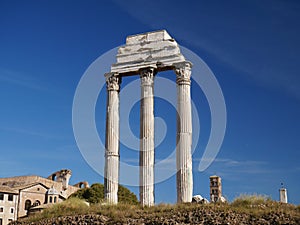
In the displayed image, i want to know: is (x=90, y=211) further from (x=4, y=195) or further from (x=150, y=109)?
(x=4, y=195)

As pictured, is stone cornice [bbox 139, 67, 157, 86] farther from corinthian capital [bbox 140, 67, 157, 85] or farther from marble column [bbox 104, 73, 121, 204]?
marble column [bbox 104, 73, 121, 204]

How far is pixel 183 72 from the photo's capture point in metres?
27.7

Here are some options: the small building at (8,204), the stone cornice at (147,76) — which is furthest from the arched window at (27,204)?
the stone cornice at (147,76)

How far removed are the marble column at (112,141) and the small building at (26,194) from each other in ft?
112

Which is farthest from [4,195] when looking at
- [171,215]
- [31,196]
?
[171,215]

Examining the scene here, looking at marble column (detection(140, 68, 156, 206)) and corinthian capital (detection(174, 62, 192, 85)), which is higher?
corinthian capital (detection(174, 62, 192, 85))

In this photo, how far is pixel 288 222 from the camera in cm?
1903

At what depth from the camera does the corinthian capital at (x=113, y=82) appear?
96.5ft

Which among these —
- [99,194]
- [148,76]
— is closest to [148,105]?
[148,76]

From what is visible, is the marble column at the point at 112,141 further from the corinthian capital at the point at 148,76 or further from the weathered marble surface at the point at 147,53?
the corinthian capital at the point at 148,76

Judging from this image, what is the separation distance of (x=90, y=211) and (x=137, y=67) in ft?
30.8

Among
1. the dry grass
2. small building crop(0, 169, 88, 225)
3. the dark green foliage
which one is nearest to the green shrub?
the dry grass

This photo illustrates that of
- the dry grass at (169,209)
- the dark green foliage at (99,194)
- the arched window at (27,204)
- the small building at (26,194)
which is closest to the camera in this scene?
the dry grass at (169,209)

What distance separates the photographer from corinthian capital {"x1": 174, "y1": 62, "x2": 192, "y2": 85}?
90.8ft
